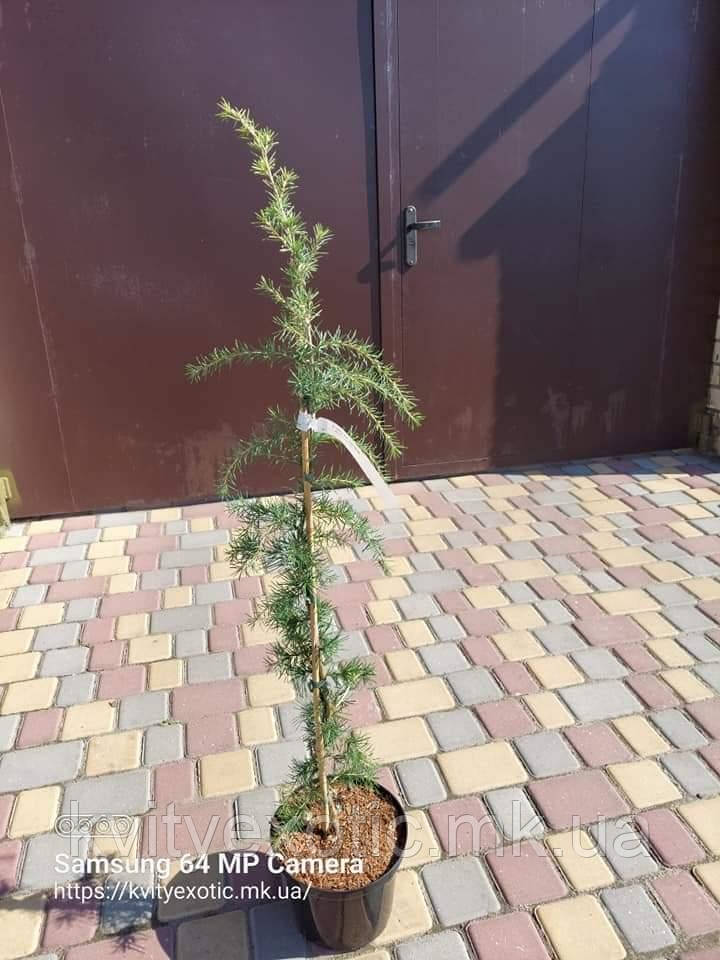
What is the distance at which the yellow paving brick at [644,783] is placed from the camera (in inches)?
79.7

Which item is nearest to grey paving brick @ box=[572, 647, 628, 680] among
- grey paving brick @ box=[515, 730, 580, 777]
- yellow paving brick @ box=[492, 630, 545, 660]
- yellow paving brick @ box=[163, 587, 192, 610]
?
yellow paving brick @ box=[492, 630, 545, 660]

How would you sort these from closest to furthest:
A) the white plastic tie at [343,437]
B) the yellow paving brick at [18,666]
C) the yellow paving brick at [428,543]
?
the white plastic tie at [343,437] → the yellow paving brick at [18,666] → the yellow paving brick at [428,543]

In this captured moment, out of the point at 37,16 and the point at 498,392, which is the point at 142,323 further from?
the point at 498,392

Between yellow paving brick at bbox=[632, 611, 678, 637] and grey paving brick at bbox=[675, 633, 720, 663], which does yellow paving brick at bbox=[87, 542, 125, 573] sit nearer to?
yellow paving brick at bbox=[632, 611, 678, 637]

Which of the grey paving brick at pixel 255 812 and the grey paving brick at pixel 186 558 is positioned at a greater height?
the grey paving brick at pixel 186 558

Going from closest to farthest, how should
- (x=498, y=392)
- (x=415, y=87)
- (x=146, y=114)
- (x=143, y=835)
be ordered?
(x=143, y=835)
(x=146, y=114)
(x=415, y=87)
(x=498, y=392)

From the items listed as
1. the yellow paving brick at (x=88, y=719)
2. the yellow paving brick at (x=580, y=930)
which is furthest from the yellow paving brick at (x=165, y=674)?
the yellow paving brick at (x=580, y=930)

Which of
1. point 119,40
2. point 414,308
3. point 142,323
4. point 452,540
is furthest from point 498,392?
point 119,40

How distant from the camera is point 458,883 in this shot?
1.81m

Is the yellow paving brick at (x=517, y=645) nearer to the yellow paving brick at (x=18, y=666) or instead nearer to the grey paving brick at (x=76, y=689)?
the grey paving brick at (x=76, y=689)

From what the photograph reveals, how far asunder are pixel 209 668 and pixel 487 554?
4.54ft

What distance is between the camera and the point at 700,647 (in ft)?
8.75

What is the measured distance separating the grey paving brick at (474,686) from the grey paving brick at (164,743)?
35.3 inches

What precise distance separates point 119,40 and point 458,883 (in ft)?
11.6
